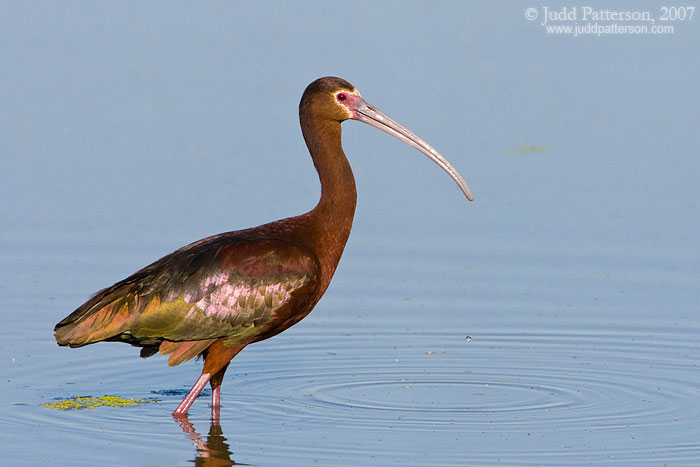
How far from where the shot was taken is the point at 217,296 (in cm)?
1141

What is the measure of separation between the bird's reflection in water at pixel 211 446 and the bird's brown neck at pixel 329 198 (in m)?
1.44

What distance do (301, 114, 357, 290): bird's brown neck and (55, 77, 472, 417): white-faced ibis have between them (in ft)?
0.04

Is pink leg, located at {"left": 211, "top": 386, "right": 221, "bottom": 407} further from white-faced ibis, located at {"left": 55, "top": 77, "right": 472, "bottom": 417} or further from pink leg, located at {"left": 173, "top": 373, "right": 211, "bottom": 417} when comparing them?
pink leg, located at {"left": 173, "top": 373, "right": 211, "bottom": 417}

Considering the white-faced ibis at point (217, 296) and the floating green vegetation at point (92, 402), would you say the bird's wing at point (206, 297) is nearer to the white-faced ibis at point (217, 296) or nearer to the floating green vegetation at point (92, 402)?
the white-faced ibis at point (217, 296)

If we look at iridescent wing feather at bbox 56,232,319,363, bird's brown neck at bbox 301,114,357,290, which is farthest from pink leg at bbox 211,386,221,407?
bird's brown neck at bbox 301,114,357,290

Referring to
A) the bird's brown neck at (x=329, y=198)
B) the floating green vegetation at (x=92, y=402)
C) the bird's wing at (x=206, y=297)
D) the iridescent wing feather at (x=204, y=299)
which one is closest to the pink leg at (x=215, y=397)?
the iridescent wing feather at (x=204, y=299)

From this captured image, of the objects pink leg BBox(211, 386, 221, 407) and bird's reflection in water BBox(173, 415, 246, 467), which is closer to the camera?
bird's reflection in water BBox(173, 415, 246, 467)

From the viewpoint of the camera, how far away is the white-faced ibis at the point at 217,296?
11352mm

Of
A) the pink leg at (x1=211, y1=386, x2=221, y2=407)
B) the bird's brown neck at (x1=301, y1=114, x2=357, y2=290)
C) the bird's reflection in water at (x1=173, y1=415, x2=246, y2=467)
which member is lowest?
the bird's reflection in water at (x1=173, y1=415, x2=246, y2=467)

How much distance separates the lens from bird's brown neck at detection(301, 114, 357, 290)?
38.2 feet

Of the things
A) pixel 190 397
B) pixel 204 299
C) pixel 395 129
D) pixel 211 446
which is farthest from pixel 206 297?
pixel 395 129

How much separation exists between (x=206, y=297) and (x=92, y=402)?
52.3 inches

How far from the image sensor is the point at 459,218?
1803 centimetres

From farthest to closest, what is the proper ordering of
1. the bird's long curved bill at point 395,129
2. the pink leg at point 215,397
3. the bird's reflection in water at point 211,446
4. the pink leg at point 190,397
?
1. the bird's long curved bill at point 395,129
2. the pink leg at point 215,397
3. the pink leg at point 190,397
4. the bird's reflection in water at point 211,446
